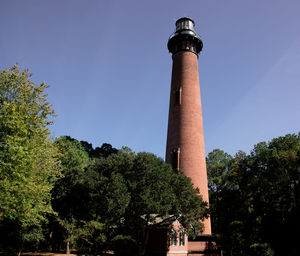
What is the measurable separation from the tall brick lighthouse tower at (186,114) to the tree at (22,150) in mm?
14800

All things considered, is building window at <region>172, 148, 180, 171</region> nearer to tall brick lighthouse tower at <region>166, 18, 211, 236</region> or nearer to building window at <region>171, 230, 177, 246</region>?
tall brick lighthouse tower at <region>166, 18, 211, 236</region>

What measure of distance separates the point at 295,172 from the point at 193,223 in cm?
1560

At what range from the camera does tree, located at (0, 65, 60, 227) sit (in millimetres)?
16641

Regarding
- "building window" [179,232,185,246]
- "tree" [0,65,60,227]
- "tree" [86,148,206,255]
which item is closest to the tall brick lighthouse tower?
"building window" [179,232,185,246]

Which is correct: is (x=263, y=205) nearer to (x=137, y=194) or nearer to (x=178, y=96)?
(x=178, y=96)

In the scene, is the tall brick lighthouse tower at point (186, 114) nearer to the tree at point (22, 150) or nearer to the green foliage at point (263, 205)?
the green foliage at point (263, 205)

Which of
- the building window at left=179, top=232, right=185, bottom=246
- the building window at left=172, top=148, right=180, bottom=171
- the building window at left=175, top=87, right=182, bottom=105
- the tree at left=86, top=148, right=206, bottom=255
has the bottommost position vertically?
the building window at left=179, top=232, right=185, bottom=246

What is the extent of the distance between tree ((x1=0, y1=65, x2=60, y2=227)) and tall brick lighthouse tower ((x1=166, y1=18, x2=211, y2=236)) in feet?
48.6

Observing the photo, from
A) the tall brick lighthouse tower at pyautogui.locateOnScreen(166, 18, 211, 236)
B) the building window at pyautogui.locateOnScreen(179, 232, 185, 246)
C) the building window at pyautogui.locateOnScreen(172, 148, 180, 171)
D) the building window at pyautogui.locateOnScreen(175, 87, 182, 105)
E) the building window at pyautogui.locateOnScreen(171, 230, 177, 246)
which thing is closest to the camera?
the building window at pyautogui.locateOnScreen(171, 230, 177, 246)

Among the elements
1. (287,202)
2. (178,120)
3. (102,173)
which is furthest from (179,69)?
(287,202)

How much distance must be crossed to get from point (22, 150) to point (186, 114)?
20234 millimetres

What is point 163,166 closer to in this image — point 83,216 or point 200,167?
point 200,167

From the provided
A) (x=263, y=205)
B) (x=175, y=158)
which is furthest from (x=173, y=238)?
(x=263, y=205)

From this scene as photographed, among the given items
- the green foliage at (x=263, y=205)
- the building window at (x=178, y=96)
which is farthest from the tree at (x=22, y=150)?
the green foliage at (x=263, y=205)
